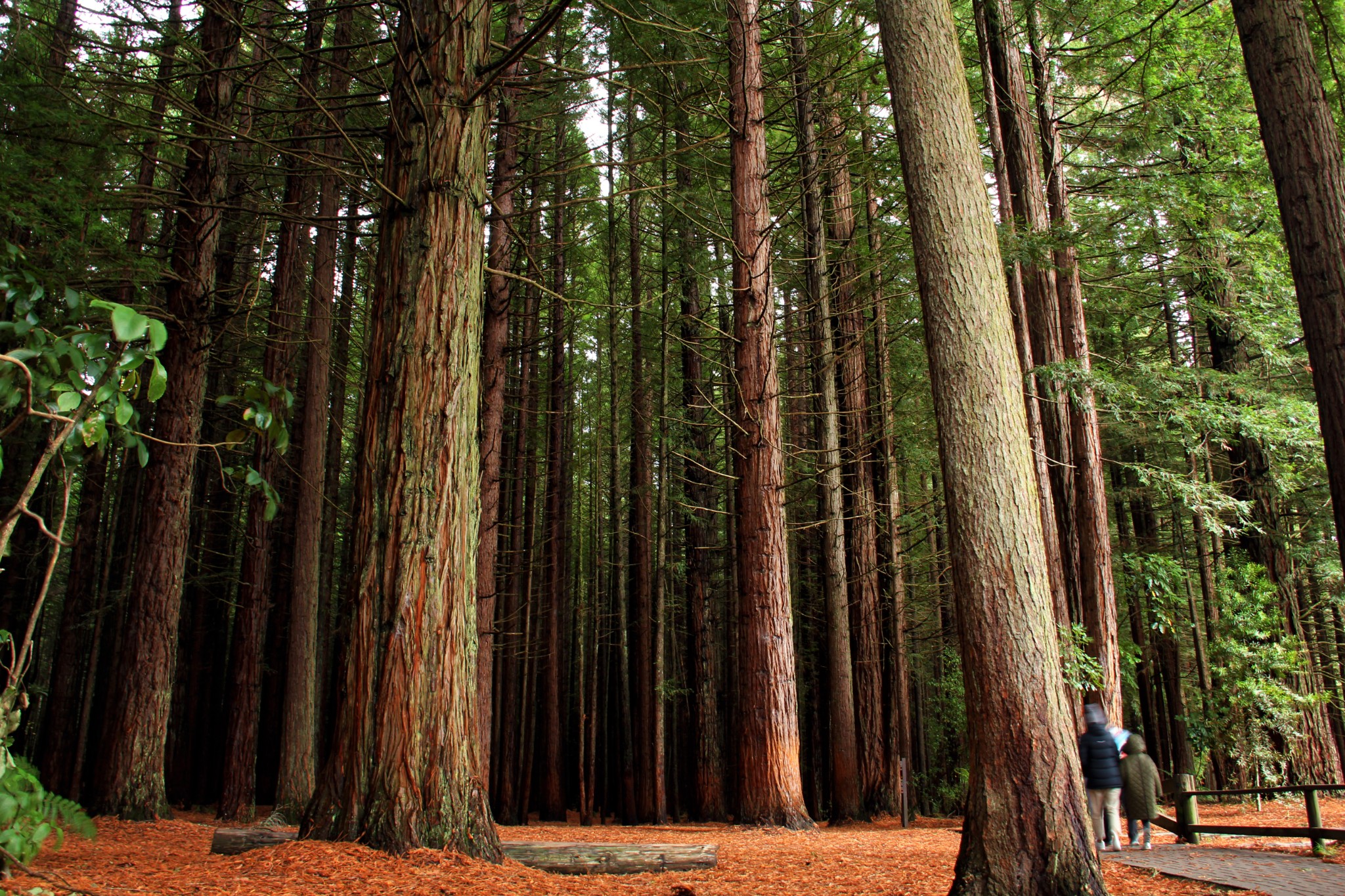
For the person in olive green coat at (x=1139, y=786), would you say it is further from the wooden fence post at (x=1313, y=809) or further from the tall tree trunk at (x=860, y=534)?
the tall tree trunk at (x=860, y=534)

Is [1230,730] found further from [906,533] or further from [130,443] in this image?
[130,443]

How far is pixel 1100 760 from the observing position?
8172mm

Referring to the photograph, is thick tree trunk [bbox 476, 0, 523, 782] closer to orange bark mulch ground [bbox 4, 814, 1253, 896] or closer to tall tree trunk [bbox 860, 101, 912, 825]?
orange bark mulch ground [bbox 4, 814, 1253, 896]

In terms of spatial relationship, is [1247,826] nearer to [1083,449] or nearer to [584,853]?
[1083,449]

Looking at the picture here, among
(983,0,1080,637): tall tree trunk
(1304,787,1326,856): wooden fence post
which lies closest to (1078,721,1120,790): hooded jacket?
(1304,787,1326,856): wooden fence post

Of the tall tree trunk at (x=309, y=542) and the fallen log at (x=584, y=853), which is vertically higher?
the tall tree trunk at (x=309, y=542)

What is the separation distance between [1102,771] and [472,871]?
22.7 ft

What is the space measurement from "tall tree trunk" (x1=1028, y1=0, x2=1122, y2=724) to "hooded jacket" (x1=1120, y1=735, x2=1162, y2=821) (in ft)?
3.67

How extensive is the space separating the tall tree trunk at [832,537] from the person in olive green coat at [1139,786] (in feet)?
15.6

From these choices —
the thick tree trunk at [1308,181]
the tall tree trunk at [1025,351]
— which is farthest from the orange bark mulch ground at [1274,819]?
the thick tree trunk at [1308,181]

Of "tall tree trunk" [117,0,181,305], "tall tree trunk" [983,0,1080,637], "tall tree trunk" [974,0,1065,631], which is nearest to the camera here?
"tall tree trunk" [117,0,181,305]

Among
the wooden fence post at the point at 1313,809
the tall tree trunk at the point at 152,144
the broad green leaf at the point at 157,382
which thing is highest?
the tall tree trunk at the point at 152,144

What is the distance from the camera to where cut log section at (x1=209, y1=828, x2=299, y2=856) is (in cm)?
480

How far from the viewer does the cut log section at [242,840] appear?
15.8 ft
